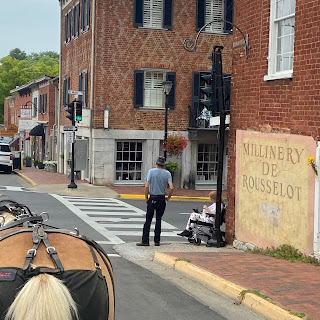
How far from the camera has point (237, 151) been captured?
12.6m

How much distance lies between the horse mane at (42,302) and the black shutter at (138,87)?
24.3 meters

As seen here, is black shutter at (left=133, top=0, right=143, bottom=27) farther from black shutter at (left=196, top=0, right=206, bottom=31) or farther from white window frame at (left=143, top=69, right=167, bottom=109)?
black shutter at (left=196, top=0, right=206, bottom=31)

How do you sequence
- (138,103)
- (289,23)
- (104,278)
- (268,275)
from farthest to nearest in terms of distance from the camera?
(138,103), (289,23), (268,275), (104,278)

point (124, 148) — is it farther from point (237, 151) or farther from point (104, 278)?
point (104, 278)

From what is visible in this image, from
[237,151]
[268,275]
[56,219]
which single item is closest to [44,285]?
[268,275]

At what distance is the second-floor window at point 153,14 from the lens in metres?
27.7

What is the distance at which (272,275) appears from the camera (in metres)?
9.02

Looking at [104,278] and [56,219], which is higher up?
[104,278]

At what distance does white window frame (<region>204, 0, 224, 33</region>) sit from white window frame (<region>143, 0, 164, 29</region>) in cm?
222

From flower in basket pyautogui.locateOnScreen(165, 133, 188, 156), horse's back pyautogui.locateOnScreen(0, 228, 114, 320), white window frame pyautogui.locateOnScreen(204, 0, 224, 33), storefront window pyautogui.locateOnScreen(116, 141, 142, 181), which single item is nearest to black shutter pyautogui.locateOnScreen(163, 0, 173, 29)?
white window frame pyautogui.locateOnScreen(204, 0, 224, 33)

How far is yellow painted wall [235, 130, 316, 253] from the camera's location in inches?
403

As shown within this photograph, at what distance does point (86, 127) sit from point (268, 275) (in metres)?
21.3

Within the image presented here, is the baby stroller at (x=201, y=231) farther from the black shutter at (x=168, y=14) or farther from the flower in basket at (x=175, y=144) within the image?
the black shutter at (x=168, y=14)

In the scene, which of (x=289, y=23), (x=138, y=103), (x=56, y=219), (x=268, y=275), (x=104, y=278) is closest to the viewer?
(x=104, y=278)
